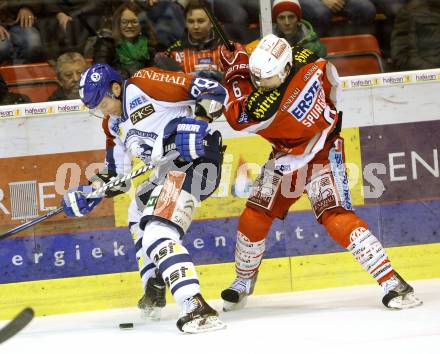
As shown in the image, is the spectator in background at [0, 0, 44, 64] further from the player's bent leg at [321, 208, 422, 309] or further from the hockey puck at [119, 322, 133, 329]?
the player's bent leg at [321, 208, 422, 309]

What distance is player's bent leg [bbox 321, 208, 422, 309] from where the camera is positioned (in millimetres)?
4594

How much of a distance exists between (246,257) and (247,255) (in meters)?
0.01

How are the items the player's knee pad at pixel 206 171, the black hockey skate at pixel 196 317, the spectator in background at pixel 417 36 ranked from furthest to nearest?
the spectator in background at pixel 417 36
the player's knee pad at pixel 206 171
the black hockey skate at pixel 196 317

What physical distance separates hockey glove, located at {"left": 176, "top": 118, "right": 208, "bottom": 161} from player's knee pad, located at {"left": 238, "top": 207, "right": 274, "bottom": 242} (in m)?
0.61

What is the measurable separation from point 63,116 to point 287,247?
1.40 m

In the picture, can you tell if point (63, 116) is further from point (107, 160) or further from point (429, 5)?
point (429, 5)

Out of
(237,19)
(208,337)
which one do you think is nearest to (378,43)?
(237,19)

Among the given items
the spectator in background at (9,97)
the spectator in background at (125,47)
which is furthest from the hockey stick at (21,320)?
the spectator in background at (125,47)

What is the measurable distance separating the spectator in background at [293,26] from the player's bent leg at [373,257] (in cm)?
130

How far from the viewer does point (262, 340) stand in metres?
4.07

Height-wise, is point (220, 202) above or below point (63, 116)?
below

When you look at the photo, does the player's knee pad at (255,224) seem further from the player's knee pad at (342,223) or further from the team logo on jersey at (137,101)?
the team logo on jersey at (137,101)

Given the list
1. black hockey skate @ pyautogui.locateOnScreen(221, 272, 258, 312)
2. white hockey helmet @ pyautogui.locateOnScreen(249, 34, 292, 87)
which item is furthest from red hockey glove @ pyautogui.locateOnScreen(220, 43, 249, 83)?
black hockey skate @ pyautogui.locateOnScreen(221, 272, 258, 312)

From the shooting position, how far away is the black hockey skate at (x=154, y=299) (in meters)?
4.91
